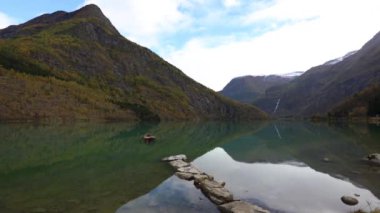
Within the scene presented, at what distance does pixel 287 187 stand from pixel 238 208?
41.2 feet

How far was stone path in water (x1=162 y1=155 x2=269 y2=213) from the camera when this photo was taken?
80.2ft

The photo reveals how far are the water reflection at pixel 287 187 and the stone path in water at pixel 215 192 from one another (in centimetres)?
216

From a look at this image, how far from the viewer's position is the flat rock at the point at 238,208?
23.9 metres

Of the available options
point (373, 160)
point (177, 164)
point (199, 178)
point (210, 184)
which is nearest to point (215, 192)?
point (210, 184)

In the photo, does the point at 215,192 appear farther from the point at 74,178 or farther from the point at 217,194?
the point at 74,178

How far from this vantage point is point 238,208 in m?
24.4

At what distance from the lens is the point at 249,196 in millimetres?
30547

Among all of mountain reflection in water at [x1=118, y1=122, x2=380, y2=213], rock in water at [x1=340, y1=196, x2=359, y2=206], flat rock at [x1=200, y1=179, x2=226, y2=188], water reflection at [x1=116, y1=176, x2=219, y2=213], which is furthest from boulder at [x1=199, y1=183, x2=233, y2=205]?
rock in water at [x1=340, y1=196, x2=359, y2=206]

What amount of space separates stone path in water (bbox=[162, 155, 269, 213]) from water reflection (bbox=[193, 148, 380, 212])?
2.16 metres

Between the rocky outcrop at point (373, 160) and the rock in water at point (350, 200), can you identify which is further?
the rocky outcrop at point (373, 160)

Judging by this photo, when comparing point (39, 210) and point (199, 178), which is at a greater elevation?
point (39, 210)

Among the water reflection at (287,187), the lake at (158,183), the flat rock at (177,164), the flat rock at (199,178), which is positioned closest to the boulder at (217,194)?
the lake at (158,183)

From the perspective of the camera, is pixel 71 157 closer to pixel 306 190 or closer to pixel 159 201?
pixel 159 201

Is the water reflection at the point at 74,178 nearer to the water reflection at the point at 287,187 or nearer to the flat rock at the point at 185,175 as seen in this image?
the flat rock at the point at 185,175
